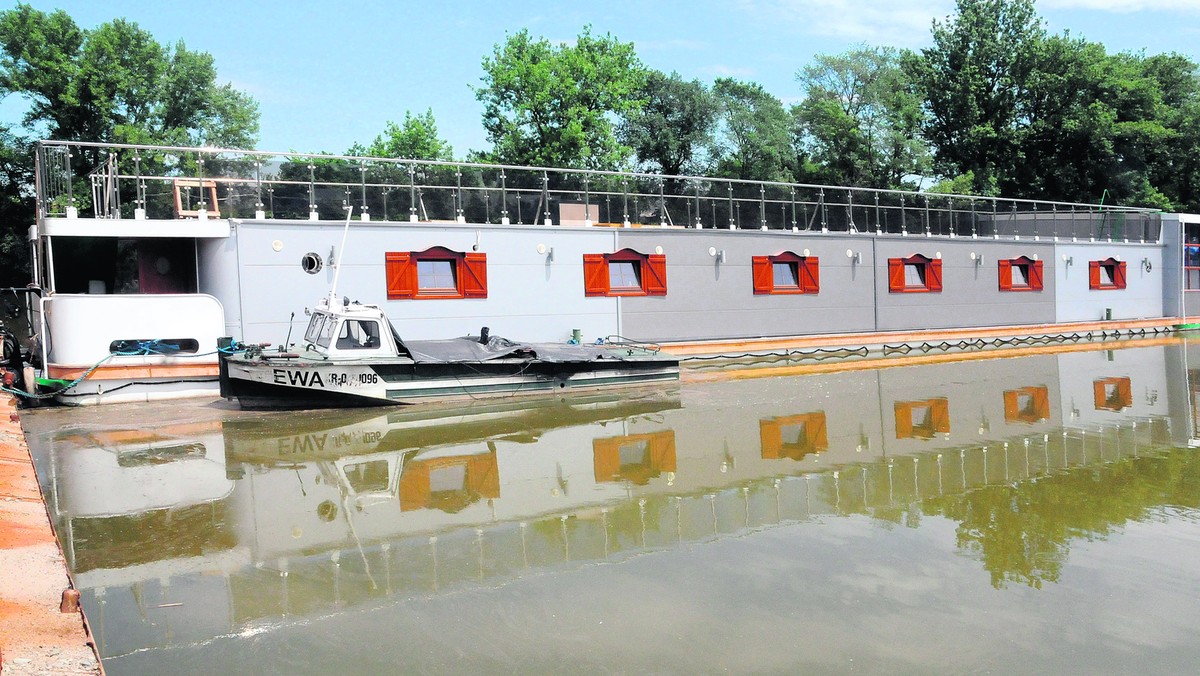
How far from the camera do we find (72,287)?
535 inches

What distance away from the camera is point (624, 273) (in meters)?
18.2

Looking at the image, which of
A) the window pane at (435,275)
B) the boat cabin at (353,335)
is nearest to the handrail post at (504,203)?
the window pane at (435,275)

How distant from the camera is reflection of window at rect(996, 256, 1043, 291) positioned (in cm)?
2484

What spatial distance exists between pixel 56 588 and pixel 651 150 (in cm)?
3885

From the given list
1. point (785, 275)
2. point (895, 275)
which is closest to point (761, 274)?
point (785, 275)

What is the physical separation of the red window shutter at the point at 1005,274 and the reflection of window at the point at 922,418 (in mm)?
12852

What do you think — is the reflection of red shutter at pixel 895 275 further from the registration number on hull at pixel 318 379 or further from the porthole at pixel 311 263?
the registration number on hull at pixel 318 379

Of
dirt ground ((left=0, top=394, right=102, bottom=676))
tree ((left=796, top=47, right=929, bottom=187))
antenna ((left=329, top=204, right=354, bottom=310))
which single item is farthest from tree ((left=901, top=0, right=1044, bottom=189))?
dirt ground ((left=0, top=394, right=102, bottom=676))

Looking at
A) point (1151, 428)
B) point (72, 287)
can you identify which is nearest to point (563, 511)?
point (1151, 428)

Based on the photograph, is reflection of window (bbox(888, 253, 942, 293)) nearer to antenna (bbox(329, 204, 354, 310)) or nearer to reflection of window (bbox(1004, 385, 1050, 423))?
reflection of window (bbox(1004, 385, 1050, 423))

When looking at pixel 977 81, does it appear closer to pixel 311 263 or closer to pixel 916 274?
pixel 916 274

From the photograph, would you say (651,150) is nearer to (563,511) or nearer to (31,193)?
(31,193)

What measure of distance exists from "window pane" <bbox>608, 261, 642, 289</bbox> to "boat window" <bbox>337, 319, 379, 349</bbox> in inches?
237

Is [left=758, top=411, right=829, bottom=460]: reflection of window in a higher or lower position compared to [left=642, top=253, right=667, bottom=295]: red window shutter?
lower
